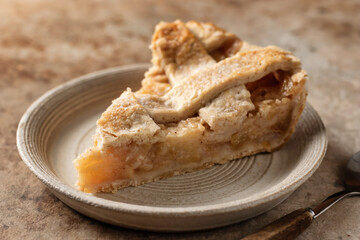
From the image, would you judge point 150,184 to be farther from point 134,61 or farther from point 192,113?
point 134,61

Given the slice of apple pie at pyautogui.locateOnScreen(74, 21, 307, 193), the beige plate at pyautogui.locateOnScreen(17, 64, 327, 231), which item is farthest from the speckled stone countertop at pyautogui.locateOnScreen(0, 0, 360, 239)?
the slice of apple pie at pyautogui.locateOnScreen(74, 21, 307, 193)

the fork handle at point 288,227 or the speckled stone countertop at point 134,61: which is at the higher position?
the fork handle at point 288,227

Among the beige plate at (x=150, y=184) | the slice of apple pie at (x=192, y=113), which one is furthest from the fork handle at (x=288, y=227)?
the slice of apple pie at (x=192, y=113)

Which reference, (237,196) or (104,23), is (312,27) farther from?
(237,196)

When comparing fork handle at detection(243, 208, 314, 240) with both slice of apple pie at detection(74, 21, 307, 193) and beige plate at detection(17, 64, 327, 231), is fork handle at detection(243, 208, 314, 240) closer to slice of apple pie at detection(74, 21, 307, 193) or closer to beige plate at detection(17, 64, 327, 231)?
beige plate at detection(17, 64, 327, 231)

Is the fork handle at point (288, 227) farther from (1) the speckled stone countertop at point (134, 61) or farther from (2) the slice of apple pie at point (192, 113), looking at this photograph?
(2) the slice of apple pie at point (192, 113)

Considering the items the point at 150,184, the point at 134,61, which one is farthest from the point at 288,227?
the point at 134,61
